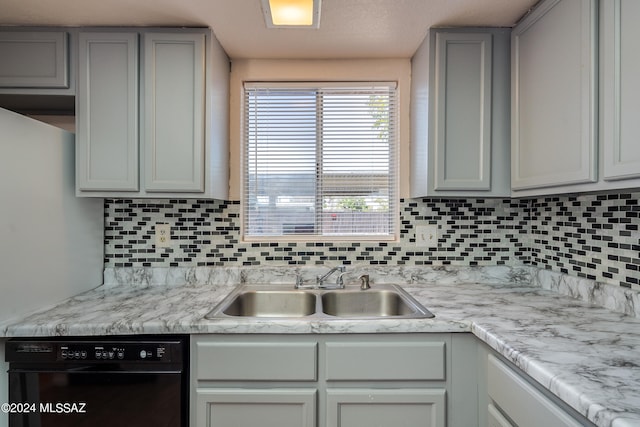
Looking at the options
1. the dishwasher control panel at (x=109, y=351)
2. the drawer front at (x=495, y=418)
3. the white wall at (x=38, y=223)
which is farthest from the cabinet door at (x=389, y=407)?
the white wall at (x=38, y=223)

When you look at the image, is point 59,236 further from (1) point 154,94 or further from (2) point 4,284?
(1) point 154,94

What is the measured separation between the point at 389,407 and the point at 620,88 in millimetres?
1376

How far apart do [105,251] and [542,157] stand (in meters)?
2.30

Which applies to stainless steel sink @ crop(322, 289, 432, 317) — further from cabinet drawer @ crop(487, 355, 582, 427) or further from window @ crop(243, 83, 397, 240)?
cabinet drawer @ crop(487, 355, 582, 427)

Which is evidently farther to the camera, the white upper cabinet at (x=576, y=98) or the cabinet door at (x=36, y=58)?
the cabinet door at (x=36, y=58)

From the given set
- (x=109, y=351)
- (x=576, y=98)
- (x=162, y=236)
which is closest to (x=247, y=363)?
(x=109, y=351)

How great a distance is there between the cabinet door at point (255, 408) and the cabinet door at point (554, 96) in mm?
1332

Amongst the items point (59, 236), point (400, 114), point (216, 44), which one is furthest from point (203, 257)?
point (400, 114)

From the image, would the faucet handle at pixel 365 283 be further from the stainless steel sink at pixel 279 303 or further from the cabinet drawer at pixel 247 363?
the cabinet drawer at pixel 247 363

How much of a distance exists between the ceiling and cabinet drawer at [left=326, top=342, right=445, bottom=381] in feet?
4.75

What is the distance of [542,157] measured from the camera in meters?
1.49

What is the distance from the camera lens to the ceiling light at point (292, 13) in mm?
1395

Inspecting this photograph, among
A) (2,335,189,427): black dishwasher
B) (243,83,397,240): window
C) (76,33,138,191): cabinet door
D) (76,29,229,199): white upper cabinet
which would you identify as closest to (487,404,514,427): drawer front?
(243,83,397,240): window

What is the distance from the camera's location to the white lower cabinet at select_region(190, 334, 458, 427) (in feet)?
4.38
